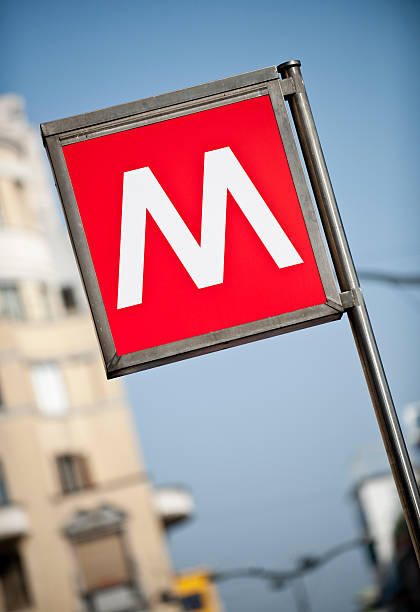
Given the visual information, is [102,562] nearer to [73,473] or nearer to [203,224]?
[73,473]

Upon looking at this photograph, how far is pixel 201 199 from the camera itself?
309 cm

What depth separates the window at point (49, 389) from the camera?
101 ft

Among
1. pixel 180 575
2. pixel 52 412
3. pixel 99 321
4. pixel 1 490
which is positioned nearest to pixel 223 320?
pixel 99 321

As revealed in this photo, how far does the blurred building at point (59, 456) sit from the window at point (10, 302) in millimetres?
37

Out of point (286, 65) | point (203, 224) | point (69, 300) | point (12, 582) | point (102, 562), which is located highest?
point (69, 300)

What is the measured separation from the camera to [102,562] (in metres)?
29.8

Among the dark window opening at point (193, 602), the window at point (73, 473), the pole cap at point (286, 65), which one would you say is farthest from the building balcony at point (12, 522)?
the pole cap at point (286, 65)

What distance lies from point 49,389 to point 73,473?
2.98m

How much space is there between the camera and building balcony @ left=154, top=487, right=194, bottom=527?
106 feet

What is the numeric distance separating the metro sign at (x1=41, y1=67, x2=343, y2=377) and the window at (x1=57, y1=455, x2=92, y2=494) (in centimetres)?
2812

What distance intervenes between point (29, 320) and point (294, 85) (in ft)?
94.7

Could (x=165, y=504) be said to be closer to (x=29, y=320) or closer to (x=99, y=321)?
(x=29, y=320)

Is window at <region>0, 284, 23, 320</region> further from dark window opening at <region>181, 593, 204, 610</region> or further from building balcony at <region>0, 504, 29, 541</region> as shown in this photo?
dark window opening at <region>181, 593, 204, 610</region>

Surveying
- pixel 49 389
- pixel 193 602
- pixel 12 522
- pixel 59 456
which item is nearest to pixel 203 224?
pixel 12 522
